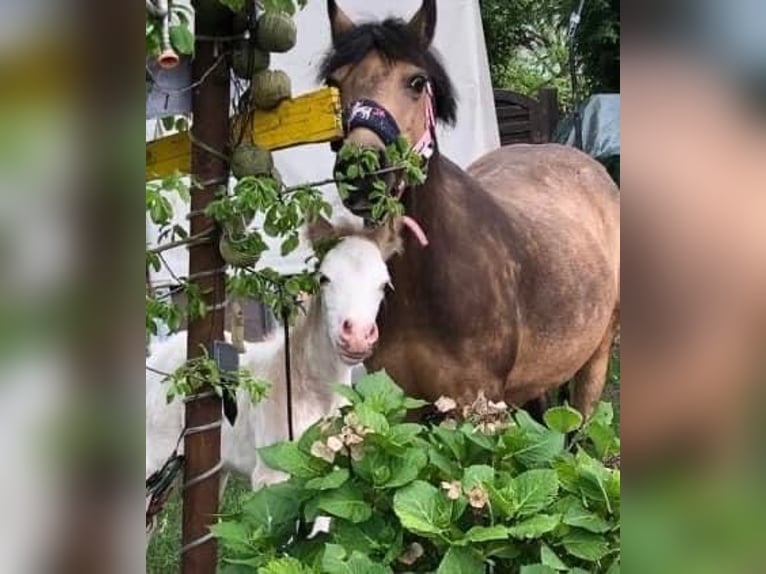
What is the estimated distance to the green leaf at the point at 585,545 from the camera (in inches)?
34.2

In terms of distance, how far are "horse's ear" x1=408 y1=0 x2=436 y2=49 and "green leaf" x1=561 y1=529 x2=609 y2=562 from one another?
0.93 metres

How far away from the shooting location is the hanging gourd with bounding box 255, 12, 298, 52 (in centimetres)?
103

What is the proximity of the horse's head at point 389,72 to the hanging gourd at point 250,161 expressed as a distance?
0.33 meters

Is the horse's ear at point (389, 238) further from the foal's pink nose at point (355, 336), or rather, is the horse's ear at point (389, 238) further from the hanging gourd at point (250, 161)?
the hanging gourd at point (250, 161)

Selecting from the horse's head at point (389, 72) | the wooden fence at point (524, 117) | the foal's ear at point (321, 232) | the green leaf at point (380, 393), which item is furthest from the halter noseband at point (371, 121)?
the wooden fence at point (524, 117)

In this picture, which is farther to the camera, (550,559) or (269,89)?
(269,89)

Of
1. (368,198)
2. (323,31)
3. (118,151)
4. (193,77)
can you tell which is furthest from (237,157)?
(323,31)

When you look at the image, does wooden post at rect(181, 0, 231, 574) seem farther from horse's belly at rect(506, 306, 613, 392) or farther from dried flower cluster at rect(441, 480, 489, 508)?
horse's belly at rect(506, 306, 613, 392)

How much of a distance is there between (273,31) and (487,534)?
54cm

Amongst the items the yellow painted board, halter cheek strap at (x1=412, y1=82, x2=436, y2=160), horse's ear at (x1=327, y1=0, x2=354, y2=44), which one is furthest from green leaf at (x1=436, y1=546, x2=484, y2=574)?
horse's ear at (x1=327, y1=0, x2=354, y2=44)

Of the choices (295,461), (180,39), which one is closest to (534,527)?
(295,461)

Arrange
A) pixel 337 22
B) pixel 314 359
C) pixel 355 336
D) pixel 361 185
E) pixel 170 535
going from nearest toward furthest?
pixel 361 185 → pixel 355 336 → pixel 314 359 → pixel 337 22 → pixel 170 535

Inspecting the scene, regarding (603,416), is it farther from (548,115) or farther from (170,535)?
(548,115)

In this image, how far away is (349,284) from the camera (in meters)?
1.36
